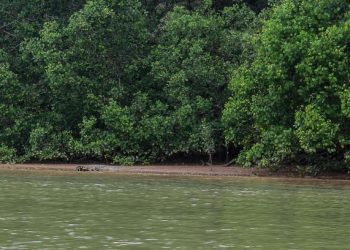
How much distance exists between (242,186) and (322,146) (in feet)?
16.2

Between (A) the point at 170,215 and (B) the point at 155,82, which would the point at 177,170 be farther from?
(A) the point at 170,215

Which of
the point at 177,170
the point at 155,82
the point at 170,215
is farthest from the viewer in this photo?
the point at 155,82

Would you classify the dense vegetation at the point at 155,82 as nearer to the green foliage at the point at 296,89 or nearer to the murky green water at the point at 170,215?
the green foliage at the point at 296,89

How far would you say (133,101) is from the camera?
3772cm

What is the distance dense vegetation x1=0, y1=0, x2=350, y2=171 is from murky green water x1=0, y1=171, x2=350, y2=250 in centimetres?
522

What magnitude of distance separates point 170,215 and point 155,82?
66.9ft

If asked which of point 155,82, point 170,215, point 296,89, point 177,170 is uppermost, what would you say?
point 155,82

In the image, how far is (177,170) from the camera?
113 ft

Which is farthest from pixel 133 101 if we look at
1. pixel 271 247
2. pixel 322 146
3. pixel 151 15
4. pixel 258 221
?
pixel 271 247

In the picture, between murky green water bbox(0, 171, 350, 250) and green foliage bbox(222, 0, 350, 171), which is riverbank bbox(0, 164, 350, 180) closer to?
green foliage bbox(222, 0, 350, 171)

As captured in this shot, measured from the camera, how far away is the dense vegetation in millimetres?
32125

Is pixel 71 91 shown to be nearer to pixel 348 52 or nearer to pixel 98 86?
pixel 98 86

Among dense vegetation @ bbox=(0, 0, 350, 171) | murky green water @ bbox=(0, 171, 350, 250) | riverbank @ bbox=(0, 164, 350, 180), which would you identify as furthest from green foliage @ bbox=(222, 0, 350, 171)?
murky green water @ bbox=(0, 171, 350, 250)

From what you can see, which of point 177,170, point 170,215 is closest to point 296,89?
point 177,170
